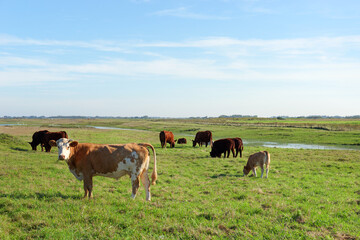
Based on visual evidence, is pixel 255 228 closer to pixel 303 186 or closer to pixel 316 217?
pixel 316 217

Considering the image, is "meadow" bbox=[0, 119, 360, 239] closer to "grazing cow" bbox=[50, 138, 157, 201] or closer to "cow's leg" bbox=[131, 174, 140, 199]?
"cow's leg" bbox=[131, 174, 140, 199]

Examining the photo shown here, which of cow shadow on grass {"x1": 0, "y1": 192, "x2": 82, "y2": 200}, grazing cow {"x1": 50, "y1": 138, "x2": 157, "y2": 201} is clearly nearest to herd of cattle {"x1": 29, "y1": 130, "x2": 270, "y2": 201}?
grazing cow {"x1": 50, "y1": 138, "x2": 157, "y2": 201}

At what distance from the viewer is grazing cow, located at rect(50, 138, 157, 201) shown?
8.09 metres

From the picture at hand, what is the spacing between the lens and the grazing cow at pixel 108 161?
8.09 meters

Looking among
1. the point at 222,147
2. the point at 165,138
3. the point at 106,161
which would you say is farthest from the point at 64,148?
the point at 165,138

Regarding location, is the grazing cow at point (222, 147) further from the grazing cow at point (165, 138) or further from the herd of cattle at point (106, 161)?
the herd of cattle at point (106, 161)

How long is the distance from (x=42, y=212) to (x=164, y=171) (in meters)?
8.09

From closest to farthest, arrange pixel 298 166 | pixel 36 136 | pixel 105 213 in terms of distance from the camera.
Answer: pixel 105 213 → pixel 298 166 → pixel 36 136

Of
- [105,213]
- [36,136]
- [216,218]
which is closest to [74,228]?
[105,213]

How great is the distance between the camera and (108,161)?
815 centimetres

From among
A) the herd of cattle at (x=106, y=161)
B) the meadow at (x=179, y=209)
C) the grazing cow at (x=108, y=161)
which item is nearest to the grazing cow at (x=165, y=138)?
the meadow at (x=179, y=209)

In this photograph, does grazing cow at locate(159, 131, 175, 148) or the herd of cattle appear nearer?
the herd of cattle

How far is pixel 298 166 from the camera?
16.7m

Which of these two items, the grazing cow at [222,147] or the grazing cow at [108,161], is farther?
the grazing cow at [222,147]
